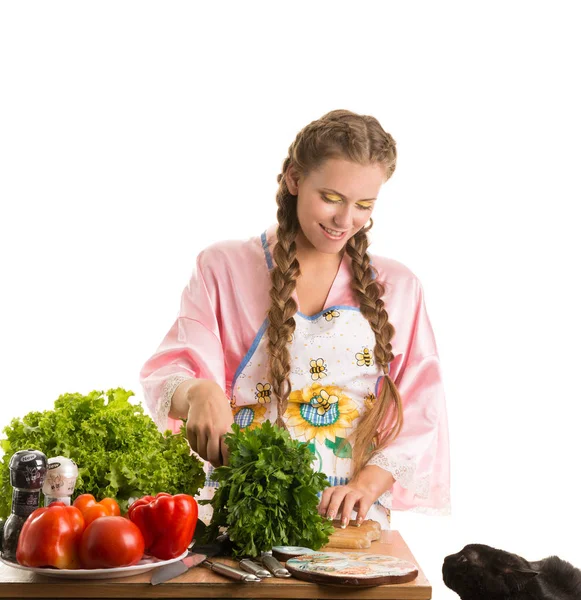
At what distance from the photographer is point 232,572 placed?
170cm

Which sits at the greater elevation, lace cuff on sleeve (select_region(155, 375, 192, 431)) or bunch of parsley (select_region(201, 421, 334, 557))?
lace cuff on sleeve (select_region(155, 375, 192, 431))

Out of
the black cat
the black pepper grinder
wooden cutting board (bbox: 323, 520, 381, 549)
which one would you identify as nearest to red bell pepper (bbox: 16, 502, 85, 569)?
the black pepper grinder

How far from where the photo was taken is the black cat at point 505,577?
6.25 feet

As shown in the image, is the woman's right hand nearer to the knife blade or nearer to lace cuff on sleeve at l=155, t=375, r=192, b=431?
lace cuff on sleeve at l=155, t=375, r=192, b=431

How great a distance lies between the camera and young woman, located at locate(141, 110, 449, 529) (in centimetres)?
241

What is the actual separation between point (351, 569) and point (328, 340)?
0.89 metres

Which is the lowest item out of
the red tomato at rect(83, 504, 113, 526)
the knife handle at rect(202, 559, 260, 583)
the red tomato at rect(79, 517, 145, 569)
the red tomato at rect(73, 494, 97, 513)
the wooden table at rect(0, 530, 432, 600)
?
the wooden table at rect(0, 530, 432, 600)

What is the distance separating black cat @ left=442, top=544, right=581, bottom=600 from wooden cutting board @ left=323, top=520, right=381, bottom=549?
0.62 feet

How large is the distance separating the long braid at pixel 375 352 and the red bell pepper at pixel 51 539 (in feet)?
3.25

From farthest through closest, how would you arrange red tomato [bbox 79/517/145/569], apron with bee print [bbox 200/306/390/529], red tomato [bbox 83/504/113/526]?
apron with bee print [bbox 200/306/390/529], red tomato [bbox 83/504/113/526], red tomato [bbox 79/517/145/569]

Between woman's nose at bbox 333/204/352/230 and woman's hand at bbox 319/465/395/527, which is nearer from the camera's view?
woman's hand at bbox 319/465/395/527

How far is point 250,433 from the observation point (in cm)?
194

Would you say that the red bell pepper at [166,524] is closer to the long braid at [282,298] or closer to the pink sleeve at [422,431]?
the long braid at [282,298]

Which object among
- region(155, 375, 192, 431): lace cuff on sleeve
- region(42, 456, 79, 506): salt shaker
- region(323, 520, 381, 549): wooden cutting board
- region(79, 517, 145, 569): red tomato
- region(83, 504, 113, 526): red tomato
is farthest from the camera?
region(155, 375, 192, 431): lace cuff on sleeve
